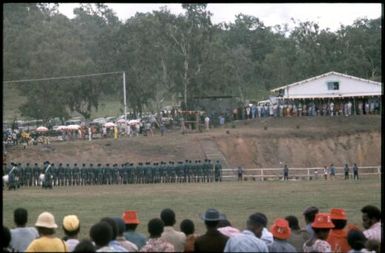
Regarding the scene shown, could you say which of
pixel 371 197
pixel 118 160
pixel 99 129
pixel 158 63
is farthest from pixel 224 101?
pixel 371 197

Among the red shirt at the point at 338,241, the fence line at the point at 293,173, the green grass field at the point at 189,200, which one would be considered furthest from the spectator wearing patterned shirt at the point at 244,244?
the fence line at the point at 293,173

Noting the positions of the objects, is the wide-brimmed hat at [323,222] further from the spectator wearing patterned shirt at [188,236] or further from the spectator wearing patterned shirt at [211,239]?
the spectator wearing patterned shirt at [188,236]

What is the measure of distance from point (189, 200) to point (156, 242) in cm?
1780

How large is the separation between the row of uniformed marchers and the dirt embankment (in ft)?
29.9

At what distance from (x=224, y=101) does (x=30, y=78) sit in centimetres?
1544

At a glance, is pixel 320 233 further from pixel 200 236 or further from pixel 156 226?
pixel 156 226

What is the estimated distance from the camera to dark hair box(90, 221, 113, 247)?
8.30m

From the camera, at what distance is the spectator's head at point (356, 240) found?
8.91 m

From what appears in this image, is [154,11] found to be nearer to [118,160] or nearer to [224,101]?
[224,101]

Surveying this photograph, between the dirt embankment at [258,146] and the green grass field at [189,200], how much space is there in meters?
13.3

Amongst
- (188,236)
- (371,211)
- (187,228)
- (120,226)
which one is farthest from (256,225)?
(371,211)

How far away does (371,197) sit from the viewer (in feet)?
89.4

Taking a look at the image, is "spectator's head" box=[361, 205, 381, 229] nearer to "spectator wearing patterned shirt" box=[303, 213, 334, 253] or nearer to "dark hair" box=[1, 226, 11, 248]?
"spectator wearing patterned shirt" box=[303, 213, 334, 253]

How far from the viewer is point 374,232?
10.1 meters
